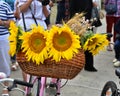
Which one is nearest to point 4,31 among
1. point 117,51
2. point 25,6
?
point 25,6

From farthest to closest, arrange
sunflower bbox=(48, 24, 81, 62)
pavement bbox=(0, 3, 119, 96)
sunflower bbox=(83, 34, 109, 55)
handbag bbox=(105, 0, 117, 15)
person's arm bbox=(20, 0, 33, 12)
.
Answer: handbag bbox=(105, 0, 117, 15)
pavement bbox=(0, 3, 119, 96)
person's arm bbox=(20, 0, 33, 12)
sunflower bbox=(83, 34, 109, 55)
sunflower bbox=(48, 24, 81, 62)

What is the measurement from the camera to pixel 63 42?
9.39 ft

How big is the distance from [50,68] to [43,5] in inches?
67.7

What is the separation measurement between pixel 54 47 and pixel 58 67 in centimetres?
18

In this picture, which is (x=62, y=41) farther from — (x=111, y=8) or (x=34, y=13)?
(x=111, y=8)

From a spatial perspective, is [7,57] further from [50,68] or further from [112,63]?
[112,63]

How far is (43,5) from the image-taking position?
4.53 metres

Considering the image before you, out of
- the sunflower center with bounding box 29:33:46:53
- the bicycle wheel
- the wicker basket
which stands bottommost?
the bicycle wheel

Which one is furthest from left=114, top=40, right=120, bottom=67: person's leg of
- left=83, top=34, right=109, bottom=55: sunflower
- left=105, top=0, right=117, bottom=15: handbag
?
left=83, top=34, right=109, bottom=55: sunflower

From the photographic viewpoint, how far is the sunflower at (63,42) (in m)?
2.85

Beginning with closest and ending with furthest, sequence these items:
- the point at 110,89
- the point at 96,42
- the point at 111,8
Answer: the point at 96,42 < the point at 110,89 < the point at 111,8

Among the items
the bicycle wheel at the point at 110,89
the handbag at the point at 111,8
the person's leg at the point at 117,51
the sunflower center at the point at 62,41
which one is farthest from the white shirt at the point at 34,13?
the handbag at the point at 111,8

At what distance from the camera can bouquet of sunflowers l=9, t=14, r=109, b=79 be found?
285 cm

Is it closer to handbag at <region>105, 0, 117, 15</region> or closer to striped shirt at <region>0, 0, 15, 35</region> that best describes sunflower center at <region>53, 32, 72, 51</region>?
striped shirt at <region>0, 0, 15, 35</region>
